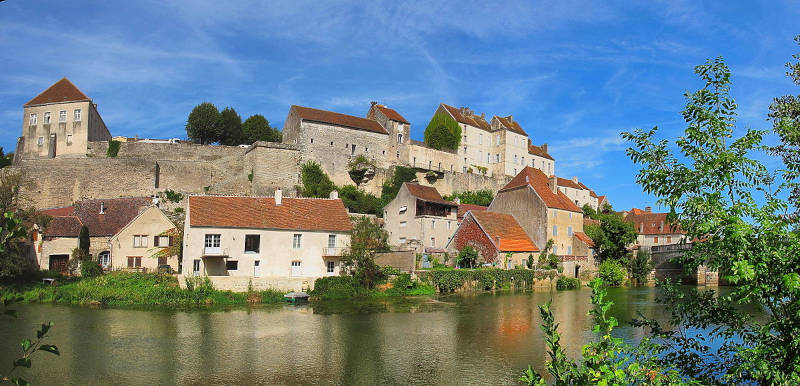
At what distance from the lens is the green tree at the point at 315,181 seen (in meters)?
50.3

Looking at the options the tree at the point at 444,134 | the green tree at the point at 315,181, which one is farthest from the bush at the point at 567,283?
the tree at the point at 444,134

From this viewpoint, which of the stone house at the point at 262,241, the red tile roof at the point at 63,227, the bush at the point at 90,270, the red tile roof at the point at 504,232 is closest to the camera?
the stone house at the point at 262,241

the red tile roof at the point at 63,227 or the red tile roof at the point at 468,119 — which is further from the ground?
the red tile roof at the point at 468,119

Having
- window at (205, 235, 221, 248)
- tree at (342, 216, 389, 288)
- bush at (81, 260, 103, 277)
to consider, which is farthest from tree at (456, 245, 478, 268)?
bush at (81, 260, 103, 277)

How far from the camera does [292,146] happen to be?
173 feet

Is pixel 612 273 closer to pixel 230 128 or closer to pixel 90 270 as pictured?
pixel 90 270

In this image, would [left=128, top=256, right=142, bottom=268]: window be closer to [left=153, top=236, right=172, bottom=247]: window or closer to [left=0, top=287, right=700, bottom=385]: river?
[left=153, top=236, right=172, bottom=247]: window

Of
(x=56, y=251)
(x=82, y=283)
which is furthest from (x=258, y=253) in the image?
(x=56, y=251)

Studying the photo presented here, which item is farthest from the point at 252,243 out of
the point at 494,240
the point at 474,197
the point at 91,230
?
the point at 474,197

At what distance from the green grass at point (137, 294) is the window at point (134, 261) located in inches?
215

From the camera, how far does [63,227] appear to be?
1367 inches

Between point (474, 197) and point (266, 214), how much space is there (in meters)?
31.3

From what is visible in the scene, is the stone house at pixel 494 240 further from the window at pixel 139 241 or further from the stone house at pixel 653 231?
the stone house at pixel 653 231

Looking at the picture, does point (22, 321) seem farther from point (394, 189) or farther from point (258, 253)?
point (394, 189)
